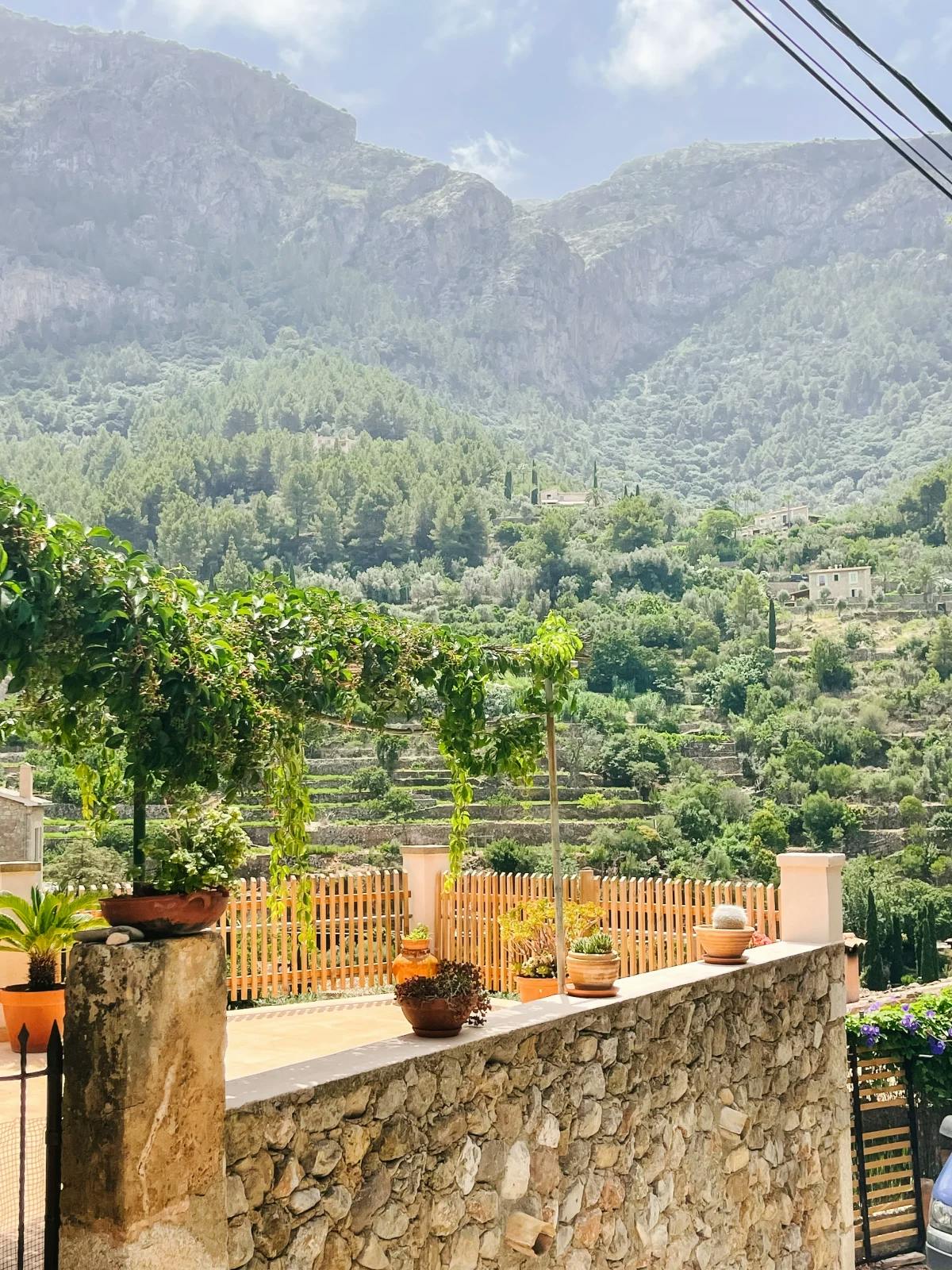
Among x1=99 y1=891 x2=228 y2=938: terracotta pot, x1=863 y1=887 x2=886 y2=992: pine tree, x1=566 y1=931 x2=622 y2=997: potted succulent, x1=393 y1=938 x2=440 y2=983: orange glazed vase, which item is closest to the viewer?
x1=99 y1=891 x2=228 y2=938: terracotta pot

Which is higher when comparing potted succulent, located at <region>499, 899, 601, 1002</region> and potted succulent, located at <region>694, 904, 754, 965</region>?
potted succulent, located at <region>694, 904, 754, 965</region>

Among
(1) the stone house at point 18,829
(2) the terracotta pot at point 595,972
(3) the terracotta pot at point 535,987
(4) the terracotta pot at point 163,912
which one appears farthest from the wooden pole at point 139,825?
(1) the stone house at point 18,829

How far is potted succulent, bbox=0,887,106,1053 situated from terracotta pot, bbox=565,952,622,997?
243cm

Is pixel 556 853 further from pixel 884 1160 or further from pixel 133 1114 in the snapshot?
pixel 884 1160

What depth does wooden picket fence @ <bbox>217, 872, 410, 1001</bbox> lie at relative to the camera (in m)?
7.74

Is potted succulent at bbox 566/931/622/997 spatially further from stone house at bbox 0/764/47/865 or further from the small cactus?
stone house at bbox 0/764/47/865

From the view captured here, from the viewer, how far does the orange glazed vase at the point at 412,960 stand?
24.4ft

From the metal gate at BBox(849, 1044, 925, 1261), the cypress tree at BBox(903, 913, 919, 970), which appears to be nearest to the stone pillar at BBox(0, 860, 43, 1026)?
the metal gate at BBox(849, 1044, 925, 1261)

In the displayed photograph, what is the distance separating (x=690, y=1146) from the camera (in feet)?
16.0

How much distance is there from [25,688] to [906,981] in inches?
1255

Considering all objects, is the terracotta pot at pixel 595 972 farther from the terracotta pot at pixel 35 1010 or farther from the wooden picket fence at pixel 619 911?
the terracotta pot at pixel 35 1010

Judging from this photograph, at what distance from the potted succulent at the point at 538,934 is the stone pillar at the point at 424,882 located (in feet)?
2.26

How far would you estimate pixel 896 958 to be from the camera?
110ft

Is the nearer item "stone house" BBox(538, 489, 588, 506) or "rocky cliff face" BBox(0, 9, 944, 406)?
"stone house" BBox(538, 489, 588, 506)
